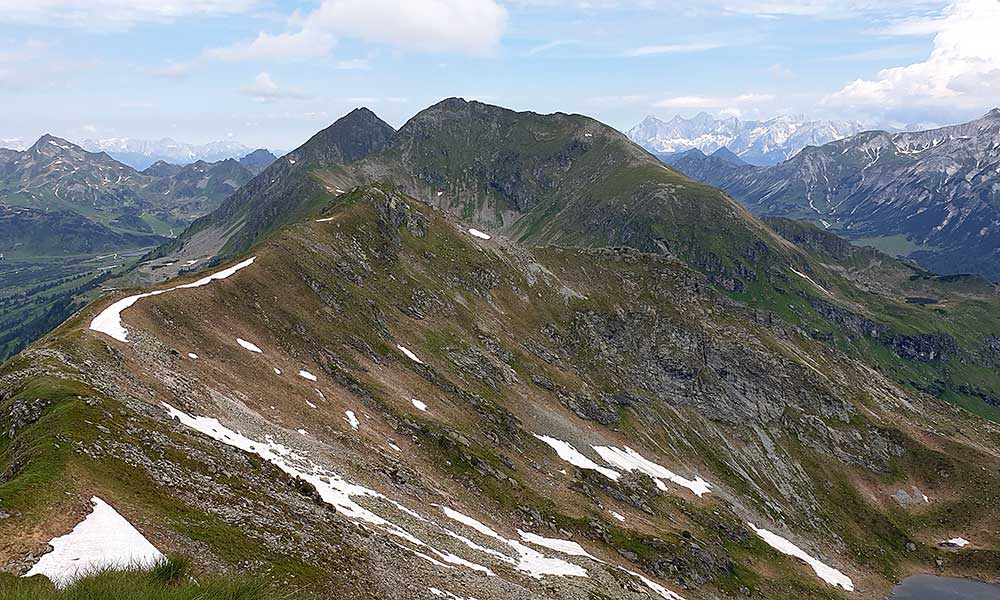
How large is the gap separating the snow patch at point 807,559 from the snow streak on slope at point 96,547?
109 meters

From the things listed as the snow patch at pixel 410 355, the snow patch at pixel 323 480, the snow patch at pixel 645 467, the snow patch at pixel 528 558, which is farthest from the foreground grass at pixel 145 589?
the snow patch at pixel 645 467

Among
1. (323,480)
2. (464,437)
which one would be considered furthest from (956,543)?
(323,480)

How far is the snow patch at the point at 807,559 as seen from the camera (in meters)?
103

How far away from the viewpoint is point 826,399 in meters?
148

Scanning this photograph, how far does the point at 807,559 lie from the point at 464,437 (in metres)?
72.7

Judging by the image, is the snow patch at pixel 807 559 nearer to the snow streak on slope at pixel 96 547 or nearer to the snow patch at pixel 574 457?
the snow patch at pixel 574 457

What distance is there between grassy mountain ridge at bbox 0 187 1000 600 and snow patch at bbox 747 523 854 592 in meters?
3.03

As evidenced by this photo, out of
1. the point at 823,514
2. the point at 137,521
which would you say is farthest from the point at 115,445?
the point at 823,514

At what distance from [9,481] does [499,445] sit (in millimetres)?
68669

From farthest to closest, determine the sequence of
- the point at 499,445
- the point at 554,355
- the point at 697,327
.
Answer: the point at 697,327, the point at 554,355, the point at 499,445

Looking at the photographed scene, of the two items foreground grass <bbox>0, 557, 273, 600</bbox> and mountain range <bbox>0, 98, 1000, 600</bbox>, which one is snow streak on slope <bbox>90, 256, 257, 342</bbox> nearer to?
mountain range <bbox>0, 98, 1000, 600</bbox>

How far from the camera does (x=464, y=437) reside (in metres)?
83.6

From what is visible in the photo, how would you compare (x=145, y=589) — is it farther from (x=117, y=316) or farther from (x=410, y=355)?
(x=410, y=355)

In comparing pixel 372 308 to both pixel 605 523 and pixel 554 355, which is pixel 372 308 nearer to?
pixel 554 355
